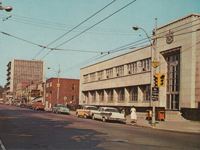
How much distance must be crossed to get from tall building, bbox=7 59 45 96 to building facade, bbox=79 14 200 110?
134 m

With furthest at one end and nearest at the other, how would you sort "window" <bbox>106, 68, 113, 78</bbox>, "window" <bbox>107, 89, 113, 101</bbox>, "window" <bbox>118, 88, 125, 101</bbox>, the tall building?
the tall building, "window" <bbox>106, 68, 113, 78</bbox>, "window" <bbox>107, 89, 113, 101</bbox>, "window" <bbox>118, 88, 125, 101</bbox>

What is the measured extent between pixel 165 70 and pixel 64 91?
45667 mm

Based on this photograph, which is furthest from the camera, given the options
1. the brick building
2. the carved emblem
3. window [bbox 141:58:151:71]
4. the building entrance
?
the brick building

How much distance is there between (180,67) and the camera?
31.9m

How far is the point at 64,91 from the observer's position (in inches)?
3009

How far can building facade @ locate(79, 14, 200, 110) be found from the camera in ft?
99.8

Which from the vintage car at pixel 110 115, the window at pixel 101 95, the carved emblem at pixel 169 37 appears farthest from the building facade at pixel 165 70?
the vintage car at pixel 110 115

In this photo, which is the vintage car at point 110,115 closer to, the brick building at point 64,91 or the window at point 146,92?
the window at point 146,92

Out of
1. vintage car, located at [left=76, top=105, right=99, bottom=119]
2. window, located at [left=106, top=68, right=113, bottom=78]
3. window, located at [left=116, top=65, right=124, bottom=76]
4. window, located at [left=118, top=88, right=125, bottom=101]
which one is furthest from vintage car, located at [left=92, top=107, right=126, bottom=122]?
window, located at [left=106, top=68, right=113, bottom=78]

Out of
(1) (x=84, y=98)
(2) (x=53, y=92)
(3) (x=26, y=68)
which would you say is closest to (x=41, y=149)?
(1) (x=84, y=98)

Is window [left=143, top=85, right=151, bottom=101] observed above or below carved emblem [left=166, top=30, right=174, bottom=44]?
below

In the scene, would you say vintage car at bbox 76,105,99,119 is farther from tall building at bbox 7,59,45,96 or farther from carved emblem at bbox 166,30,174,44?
tall building at bbox 7,59,45,96

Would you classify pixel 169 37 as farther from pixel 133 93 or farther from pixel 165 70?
pixel 133 93

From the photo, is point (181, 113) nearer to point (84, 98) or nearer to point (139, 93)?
point (139, 93)
